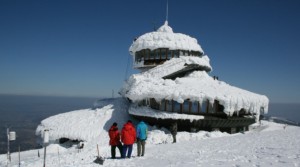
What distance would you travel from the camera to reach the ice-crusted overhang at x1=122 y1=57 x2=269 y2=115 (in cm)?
2484

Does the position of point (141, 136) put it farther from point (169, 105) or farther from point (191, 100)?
point (169, 105)

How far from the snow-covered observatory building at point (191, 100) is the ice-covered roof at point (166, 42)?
3548 mm

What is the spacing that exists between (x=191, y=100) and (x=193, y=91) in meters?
0.84

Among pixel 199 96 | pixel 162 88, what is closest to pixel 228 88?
pixel 199 96

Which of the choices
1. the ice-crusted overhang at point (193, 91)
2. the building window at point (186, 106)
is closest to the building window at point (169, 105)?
the building window at point (186, 106)

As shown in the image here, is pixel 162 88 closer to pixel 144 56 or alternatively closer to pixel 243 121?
pixel 243 121

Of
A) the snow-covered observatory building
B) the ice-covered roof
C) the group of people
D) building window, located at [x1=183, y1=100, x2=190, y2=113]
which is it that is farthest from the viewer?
the ice-covered roof

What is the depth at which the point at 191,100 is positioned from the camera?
25172 millimetres

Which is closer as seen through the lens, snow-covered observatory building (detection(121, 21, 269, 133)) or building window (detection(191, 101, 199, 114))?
snow-covered observatory building (detection(121, 21, 269, 133))

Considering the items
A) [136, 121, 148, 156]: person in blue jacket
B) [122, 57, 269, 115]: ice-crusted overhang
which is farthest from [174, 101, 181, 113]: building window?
[136, 121, 148, 156]: person in blue jacket

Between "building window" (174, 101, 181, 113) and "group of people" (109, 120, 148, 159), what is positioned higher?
"building window" (174, 101, 181, 113)

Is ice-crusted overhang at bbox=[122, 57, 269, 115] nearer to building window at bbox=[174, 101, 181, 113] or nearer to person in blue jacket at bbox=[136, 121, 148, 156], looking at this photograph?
building window at bbox=[174, 101, 181, 113]

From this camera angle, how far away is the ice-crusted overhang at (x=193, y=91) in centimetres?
2484

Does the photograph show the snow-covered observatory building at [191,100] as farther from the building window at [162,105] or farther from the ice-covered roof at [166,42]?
the ice-covered roof at [166,42]
